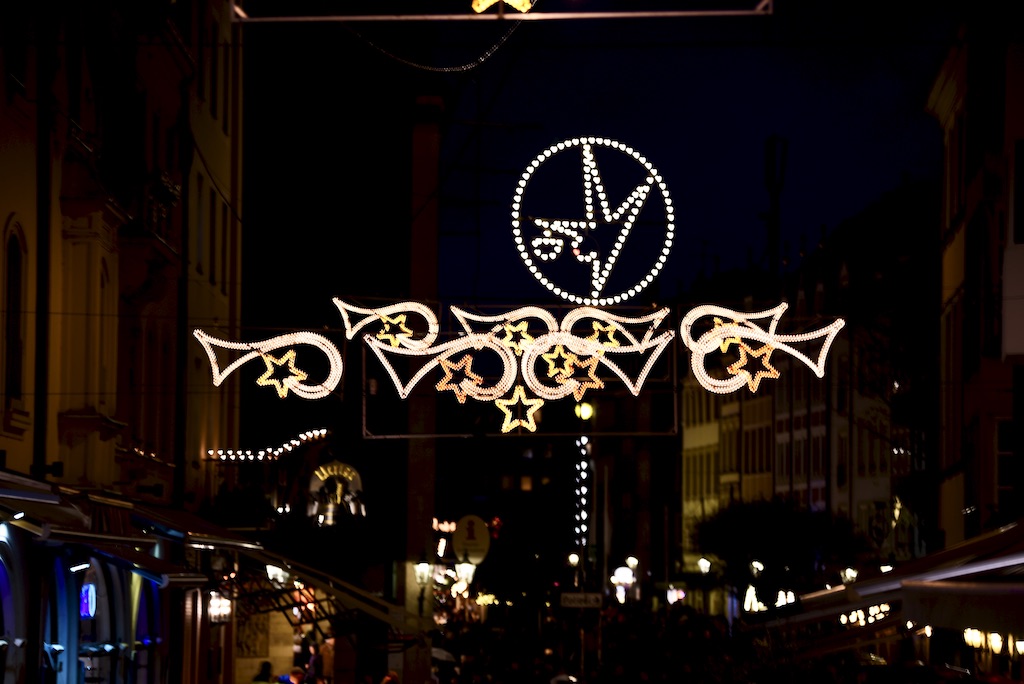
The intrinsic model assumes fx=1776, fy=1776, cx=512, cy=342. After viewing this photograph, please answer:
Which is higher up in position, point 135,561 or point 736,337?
point 736,337

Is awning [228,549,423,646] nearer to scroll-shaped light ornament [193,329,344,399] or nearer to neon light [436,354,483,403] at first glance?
scroll-shaped light ornament [193,329,344,399]

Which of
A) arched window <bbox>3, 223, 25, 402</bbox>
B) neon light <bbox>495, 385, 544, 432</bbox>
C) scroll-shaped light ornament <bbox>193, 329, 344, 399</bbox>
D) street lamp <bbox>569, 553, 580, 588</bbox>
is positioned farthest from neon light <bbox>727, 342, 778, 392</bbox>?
street lamp <bbox>569, 553, 580, 588</bbox>

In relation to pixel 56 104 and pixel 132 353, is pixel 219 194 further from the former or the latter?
pixel 56 104

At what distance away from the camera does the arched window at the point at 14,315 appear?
→ 18.1 meters

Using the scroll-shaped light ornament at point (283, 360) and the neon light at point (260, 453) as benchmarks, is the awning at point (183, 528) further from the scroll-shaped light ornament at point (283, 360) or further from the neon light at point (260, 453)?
the neon light at point (260, 453)

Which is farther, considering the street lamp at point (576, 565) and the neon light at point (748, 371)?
the street lamp at point (576, 565)

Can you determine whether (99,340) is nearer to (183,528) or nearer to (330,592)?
(183,528)

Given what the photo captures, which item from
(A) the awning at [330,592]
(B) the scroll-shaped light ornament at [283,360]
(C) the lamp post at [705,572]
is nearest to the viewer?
(B) the scroll-shaped light ornament at [283,360]

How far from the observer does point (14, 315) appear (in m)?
18.5

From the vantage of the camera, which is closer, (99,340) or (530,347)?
(530,347)

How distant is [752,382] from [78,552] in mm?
7401

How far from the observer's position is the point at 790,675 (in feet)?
60.8

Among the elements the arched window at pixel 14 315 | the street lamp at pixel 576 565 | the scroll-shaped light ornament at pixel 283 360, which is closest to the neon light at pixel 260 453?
the scroll-shaped light ornament at pixel 283 360

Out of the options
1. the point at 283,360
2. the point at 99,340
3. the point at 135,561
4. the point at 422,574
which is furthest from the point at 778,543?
the point at 135,561
